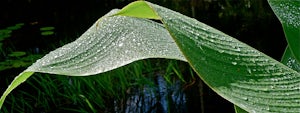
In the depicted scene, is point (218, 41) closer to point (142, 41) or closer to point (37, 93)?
point (142, 41)

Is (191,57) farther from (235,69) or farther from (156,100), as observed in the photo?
(156,100)

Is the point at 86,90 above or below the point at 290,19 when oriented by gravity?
below

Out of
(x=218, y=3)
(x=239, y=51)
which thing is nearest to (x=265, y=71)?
(x=239, y=51)

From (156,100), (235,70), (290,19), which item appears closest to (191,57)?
(235,70)

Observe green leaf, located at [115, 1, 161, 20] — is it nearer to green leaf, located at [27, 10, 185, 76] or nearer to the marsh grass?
green leaf, located at [27, 10, 185, 76]

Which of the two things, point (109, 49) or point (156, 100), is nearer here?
point (109, 49)

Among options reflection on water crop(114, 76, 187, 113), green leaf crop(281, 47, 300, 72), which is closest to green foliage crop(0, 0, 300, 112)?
green leaf crop(281, 47, 300, 72)
